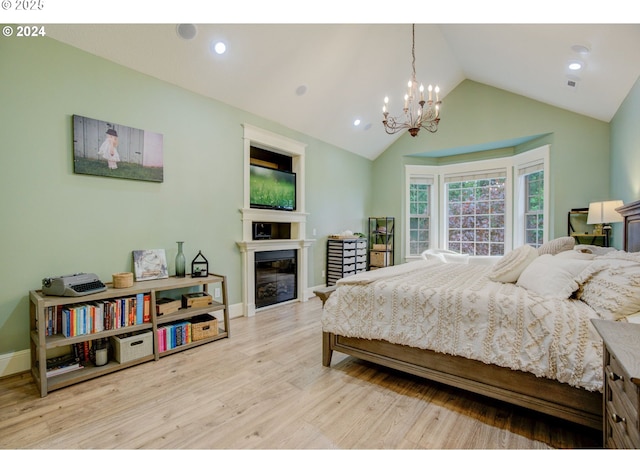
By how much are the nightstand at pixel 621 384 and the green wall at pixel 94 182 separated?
3.39 meters

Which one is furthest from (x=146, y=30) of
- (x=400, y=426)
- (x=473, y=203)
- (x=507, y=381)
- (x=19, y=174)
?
(x=473, y=203)

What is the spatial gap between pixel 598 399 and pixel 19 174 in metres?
4.06

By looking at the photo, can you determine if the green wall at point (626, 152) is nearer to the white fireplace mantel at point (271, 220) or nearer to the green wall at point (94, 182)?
the white fireplace mantel at point (271, 220)

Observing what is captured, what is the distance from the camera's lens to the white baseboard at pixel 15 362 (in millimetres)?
2242

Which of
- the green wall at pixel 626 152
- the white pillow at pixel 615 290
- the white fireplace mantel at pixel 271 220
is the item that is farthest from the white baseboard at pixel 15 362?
the green wall at pixel 626 152

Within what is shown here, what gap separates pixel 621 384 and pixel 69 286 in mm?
3171

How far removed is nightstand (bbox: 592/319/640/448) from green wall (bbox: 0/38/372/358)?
11.1 feet

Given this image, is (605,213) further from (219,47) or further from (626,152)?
(219,47)

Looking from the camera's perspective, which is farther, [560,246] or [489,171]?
[489,171]

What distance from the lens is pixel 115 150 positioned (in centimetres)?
274

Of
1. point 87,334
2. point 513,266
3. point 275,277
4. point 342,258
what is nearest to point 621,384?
point 513,266

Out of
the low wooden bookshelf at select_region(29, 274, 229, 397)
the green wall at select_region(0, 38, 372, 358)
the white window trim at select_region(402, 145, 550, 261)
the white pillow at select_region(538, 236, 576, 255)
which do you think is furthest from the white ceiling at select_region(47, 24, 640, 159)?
the low wooden bookshelf at select_region(29, 274, 229, 397)
